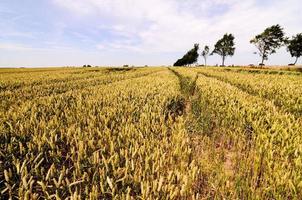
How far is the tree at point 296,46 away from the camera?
62.1m

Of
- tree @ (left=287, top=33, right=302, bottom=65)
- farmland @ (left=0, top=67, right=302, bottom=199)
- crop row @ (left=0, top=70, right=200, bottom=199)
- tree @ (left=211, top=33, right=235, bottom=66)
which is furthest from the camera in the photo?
tree @ (left=211, top=33, right=235, bottom=66)

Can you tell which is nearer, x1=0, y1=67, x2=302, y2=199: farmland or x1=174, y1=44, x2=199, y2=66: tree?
x1=0, y1=67, x2=302, y2=199: farmland

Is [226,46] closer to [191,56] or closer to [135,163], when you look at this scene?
[191,56]

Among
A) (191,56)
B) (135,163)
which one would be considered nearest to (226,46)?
(191,56)

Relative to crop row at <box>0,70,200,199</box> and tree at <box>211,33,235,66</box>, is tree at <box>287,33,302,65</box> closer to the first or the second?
tree at <box>211,33,235,66</box>

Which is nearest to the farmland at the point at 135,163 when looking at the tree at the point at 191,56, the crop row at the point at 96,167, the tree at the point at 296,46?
the crop row at the point at 96,167

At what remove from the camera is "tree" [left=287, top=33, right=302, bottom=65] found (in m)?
62.1

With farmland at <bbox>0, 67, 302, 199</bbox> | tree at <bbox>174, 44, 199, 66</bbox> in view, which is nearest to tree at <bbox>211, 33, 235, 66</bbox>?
tree at <bbox>174, 44, 199, 66</bbox>

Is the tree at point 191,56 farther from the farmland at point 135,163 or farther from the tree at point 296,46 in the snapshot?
the farmland at point 135,163

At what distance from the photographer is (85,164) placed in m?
2.58

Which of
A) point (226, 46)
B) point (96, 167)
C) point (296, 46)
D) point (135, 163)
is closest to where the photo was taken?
point (96, 167)

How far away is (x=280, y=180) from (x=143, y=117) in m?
2.34

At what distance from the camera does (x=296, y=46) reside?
206 ft

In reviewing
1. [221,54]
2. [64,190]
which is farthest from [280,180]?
[221,54]
